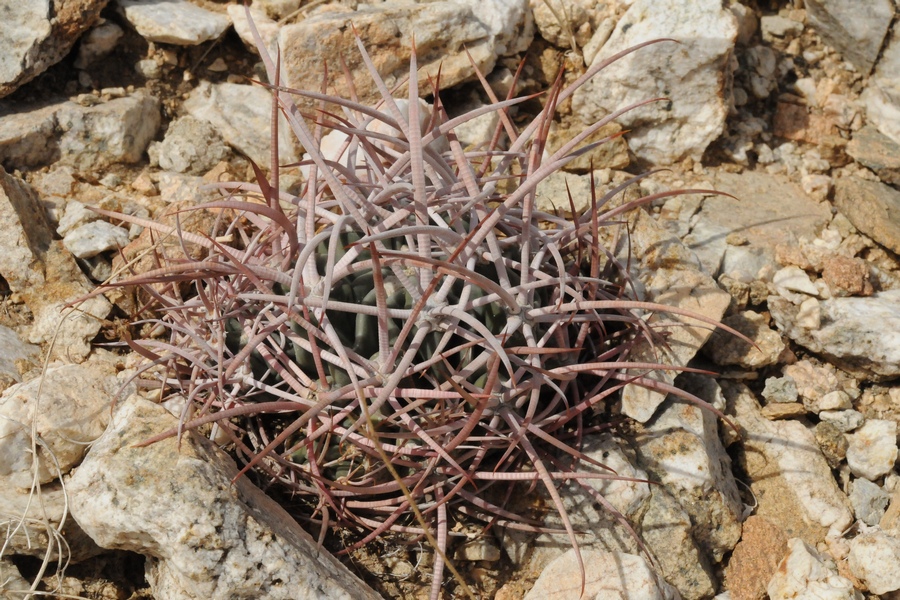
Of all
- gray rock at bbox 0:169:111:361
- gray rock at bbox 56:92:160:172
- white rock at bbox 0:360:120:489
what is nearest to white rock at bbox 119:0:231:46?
gray rock at bbox 56:92:160:172

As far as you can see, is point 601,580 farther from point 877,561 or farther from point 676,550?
point 877,561

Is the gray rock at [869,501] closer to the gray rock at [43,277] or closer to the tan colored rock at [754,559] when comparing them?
the tan colored rock at [754,559]

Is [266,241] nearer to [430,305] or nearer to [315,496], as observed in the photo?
[430,305]

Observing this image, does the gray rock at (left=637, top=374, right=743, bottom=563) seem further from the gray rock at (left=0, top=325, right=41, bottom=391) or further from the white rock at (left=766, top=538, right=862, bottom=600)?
the gray rock at (left=0, top=325, right=41, bottom=391)

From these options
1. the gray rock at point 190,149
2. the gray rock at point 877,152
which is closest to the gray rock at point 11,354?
the gray rock at point 190,149

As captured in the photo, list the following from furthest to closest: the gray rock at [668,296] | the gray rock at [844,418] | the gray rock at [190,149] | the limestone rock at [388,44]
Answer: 1. the gray rock at [190,149]
2. the limestone rock at [388,44]
3. the gray rock at [844,418]
4. the gray rock at [668,296]

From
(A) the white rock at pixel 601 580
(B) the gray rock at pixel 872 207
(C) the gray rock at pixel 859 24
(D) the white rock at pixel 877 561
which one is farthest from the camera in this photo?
(C) the gray rock at pixel 859 24

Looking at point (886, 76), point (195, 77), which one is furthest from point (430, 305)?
point (886, 76)
